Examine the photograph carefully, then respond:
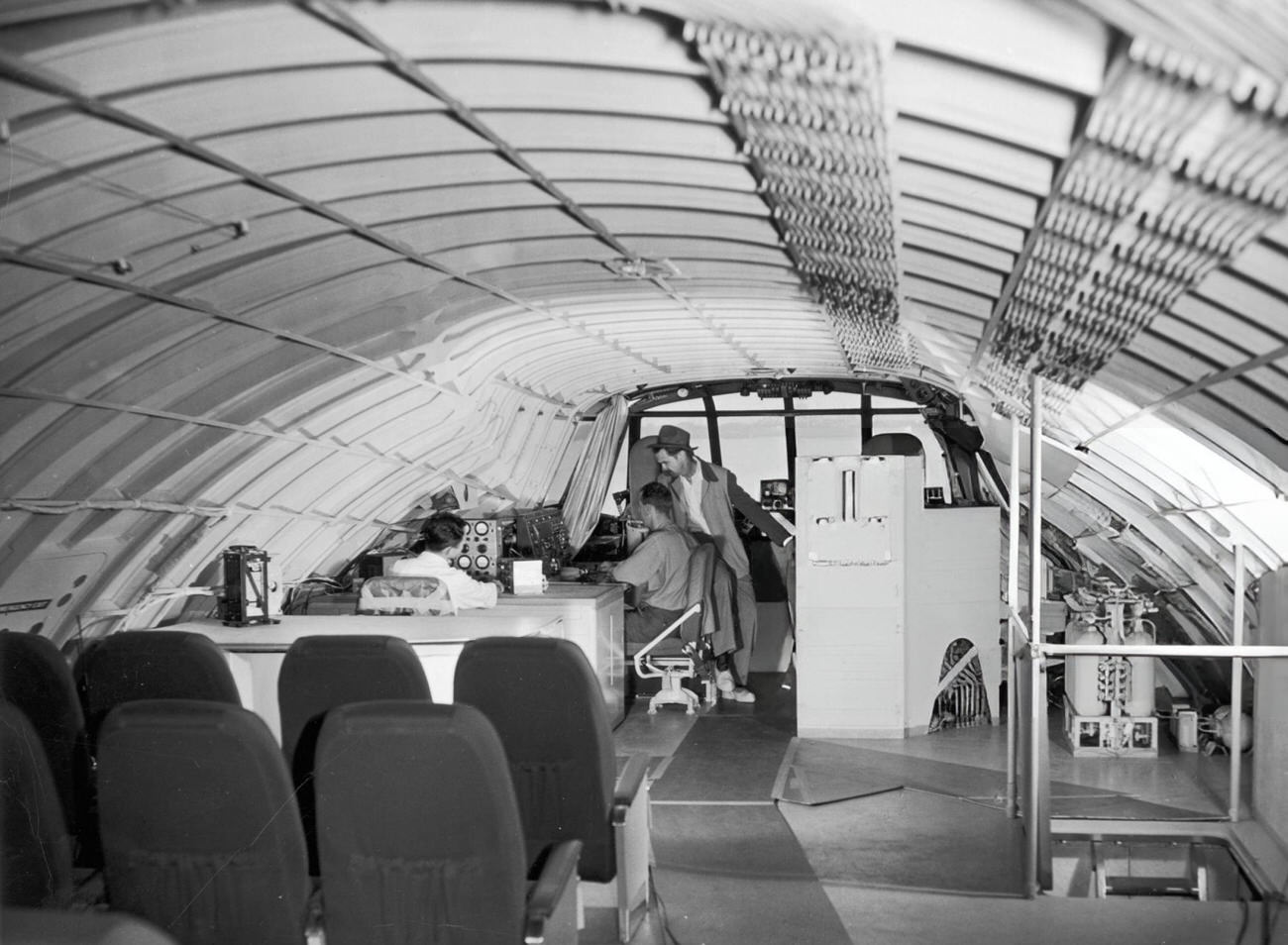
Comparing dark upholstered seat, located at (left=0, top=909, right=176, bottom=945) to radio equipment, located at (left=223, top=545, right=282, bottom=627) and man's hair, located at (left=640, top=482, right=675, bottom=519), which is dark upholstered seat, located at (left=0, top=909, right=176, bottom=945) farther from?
man's hair, located at (left=640, top=482, right=675, bottom=519)

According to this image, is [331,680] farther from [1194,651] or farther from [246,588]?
[1194,651]

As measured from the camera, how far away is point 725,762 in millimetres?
5879

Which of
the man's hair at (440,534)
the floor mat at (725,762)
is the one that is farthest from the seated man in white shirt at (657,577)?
the man's hair at (440,534)

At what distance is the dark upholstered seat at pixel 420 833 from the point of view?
7.36 ft

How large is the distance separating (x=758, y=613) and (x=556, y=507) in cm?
174

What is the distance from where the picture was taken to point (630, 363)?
7.22 m

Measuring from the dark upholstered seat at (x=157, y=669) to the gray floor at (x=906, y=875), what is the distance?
4.64 ft

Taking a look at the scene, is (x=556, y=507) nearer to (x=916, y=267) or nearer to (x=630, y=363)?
(x=630, y=363)

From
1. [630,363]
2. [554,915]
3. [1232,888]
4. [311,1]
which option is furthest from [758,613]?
[311,1]

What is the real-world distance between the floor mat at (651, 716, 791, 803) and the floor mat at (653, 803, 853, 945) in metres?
0.23

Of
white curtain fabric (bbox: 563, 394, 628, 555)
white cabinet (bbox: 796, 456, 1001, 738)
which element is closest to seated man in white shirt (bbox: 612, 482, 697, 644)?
white cabinet (bbox: 796, 456, 1001, 738)

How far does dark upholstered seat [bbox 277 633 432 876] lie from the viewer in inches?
127

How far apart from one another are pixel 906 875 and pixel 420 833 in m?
2.45

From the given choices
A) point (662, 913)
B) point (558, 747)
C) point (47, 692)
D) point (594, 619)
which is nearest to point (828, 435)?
point (594, 619)
